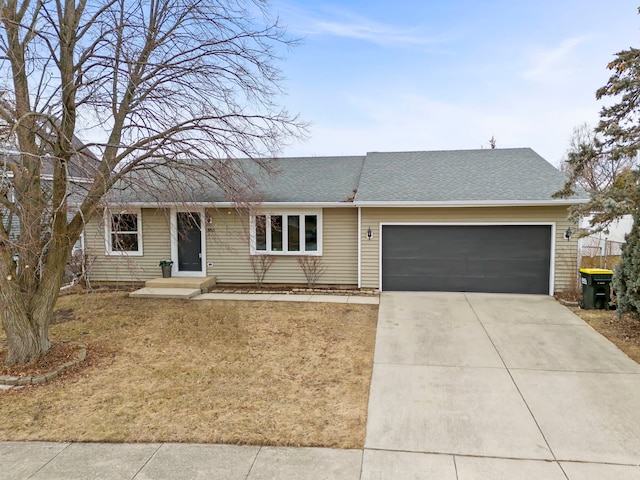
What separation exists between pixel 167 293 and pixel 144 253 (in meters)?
2.36

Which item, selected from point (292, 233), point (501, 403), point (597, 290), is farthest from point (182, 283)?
point (597, 290)

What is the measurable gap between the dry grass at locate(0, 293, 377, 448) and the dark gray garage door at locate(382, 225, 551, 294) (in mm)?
2664

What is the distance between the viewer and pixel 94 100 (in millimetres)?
6328

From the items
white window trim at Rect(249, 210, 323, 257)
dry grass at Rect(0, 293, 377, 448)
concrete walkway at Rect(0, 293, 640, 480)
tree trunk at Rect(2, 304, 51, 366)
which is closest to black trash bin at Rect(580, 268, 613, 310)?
concrete walkway at Rect(0, 293, 640, 480)

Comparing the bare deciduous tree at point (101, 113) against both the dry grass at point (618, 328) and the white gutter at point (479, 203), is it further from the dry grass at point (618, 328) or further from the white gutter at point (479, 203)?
the dry grass at point (618, 328)

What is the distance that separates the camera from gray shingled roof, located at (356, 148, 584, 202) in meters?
10.3

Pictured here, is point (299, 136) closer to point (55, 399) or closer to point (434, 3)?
point (55, 399)

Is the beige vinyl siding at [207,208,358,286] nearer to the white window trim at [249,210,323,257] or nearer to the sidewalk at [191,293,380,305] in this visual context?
the white window trim at [249,210,323,257]

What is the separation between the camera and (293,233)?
11484 millimetres

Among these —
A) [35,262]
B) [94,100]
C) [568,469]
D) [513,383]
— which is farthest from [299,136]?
[568,469]

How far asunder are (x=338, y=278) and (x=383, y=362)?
553cm

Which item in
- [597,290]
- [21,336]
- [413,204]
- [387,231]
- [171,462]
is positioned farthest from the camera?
[387,231]

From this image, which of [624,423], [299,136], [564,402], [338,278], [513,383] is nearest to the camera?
[624,423]

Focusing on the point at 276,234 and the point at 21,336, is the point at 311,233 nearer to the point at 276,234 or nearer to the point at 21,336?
the point at 276,234
